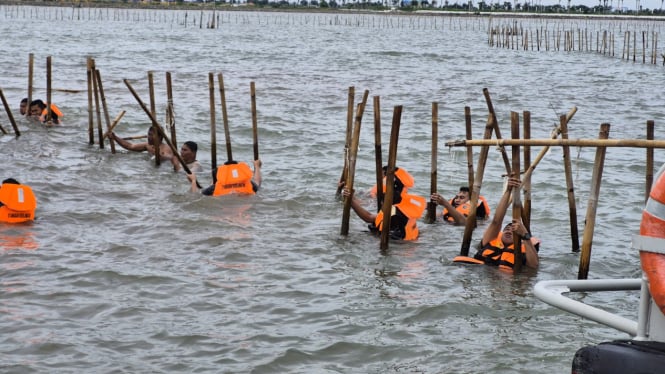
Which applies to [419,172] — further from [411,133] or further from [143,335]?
[143,335]

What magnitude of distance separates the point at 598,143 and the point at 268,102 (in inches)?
883

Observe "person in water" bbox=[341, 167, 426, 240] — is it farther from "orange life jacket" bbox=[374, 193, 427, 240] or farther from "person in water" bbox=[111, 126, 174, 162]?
"person in water" bbox=[111, 126, 174, 162]

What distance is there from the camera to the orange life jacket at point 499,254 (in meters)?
11.8

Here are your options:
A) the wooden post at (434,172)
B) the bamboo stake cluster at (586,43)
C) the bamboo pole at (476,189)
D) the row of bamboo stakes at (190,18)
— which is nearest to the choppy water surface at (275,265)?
the wooden post at (434,172)

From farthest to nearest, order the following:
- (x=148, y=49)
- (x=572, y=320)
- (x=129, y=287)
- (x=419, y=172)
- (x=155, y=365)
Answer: (x=148, y=49)
(x=419, y=172)
(x=129, y=287)
(x=572, y=320)
(x=155, y=365)

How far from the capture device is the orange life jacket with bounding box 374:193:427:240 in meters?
13.0

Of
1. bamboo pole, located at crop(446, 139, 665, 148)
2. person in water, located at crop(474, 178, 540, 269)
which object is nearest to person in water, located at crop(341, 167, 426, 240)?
person in water, located at crop(474, 178, 540, 269)

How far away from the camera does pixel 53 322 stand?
32.3ft

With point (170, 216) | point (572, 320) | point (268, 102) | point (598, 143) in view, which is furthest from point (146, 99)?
point (598, 143)

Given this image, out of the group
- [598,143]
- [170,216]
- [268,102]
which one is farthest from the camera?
[268,102]

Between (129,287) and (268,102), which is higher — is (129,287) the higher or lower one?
the lower one

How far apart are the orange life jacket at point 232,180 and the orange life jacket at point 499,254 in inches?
202

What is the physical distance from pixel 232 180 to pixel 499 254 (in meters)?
5.46

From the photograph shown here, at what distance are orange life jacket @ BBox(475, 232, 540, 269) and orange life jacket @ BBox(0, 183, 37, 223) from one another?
6623 mm
